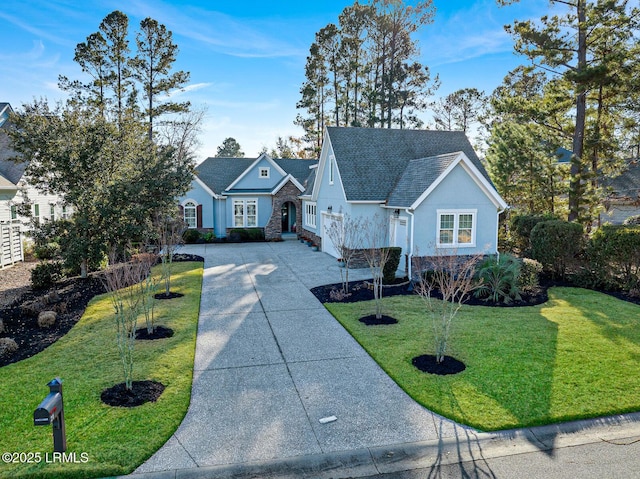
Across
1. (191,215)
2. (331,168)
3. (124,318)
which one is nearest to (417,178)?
(331,168)

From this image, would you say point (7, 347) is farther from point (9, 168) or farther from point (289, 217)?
point (289, 217)

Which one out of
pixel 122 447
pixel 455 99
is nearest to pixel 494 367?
pixel 122 447

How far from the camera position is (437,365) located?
809cm

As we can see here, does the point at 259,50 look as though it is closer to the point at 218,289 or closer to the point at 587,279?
the point at 218,289

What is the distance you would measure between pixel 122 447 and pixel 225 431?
4.33 feet

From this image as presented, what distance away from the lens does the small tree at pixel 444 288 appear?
27.1ft

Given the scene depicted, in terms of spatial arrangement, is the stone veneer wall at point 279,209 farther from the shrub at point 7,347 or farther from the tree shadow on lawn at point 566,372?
the shrub at point 7,347

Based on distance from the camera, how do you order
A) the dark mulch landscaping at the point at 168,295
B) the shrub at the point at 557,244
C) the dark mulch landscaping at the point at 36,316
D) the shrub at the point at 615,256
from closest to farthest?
1. the dark mulch landscaping at the point at 36,316
2. the dark mulch landscaping at the point at 168,295
3. the shrub at the point at 615,256
4. the shrub at the point at 557,244

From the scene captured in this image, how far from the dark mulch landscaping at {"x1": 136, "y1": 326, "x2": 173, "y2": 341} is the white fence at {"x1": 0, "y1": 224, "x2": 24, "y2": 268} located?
11774mm

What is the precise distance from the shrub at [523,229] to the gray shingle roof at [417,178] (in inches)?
199

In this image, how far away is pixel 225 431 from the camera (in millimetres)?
5902

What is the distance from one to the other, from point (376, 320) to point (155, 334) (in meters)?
5.50

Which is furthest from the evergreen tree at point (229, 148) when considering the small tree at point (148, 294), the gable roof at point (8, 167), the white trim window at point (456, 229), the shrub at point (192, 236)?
the small tree at point (148, 294)

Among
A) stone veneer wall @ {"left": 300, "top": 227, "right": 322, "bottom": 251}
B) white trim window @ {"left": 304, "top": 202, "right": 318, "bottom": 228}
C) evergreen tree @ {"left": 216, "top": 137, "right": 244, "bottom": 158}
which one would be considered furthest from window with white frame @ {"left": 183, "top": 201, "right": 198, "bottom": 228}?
evergreen tree @ {"left": 216, "top": 137, "right": 244, "bottom": 158}
